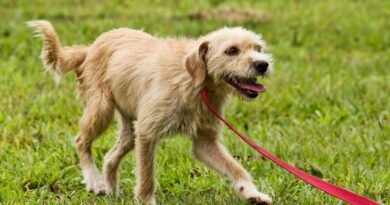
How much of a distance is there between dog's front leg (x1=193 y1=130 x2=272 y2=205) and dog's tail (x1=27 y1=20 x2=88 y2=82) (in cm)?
158

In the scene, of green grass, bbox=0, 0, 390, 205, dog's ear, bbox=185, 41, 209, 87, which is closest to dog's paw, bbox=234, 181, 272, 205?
green grass, bbox=0, 0, 390, 205

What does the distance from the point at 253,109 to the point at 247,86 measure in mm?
3877

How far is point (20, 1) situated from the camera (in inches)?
632

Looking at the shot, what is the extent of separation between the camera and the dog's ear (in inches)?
229

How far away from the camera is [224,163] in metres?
6.09

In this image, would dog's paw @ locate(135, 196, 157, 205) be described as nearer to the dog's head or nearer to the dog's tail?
the dog's head

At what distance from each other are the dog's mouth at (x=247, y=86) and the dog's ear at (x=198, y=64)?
0.22m

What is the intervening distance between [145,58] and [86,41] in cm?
668

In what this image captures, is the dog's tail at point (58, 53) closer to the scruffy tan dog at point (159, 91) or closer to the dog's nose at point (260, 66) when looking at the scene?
the scruffy tan dog at point (159, 91)

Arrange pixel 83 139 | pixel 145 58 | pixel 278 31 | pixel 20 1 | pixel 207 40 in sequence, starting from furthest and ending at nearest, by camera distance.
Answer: pixel 20 1 → pixel 278 31 → pixel 83 139 → pixel 145 58 → pixel 207 40

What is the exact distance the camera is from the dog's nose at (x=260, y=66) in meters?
5.54

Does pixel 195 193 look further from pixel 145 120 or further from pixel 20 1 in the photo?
pixel 20 1

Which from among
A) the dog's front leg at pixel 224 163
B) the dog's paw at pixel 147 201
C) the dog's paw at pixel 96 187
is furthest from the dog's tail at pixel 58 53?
the dog's paw at pixel 147 201

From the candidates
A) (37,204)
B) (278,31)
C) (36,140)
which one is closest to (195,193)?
(37,204)
